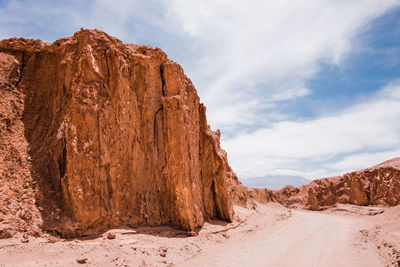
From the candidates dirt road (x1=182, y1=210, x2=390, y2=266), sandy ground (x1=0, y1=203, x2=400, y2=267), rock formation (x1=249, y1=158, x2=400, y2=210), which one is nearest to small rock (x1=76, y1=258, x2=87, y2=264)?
sandy ground (x1=0, y1=203, x2=400, y2=267)

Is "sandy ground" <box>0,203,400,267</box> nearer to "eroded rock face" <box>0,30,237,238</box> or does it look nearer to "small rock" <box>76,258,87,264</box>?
"small rock" <box>76,258,87,264</box>

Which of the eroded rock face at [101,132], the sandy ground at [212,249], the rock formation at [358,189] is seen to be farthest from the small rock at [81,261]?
the rock formation at [358,189]

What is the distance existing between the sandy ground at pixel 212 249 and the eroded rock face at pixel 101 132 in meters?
0.94

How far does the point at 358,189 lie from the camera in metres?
28.8

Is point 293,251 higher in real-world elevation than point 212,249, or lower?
lower

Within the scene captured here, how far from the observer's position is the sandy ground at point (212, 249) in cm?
771

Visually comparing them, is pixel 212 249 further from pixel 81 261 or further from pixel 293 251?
pixel 81 261

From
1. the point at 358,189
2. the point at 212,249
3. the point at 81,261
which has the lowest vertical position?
the point at 212,249

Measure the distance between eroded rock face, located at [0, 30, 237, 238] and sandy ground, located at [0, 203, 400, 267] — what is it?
936 millimetres

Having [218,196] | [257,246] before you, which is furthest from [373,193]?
[257,246]

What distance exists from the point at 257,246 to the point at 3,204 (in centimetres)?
1008

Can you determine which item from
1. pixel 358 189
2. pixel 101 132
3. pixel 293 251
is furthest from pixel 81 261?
pixel 358 189

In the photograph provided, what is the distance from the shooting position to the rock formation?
85.3ft

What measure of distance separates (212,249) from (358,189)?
81.3ft
